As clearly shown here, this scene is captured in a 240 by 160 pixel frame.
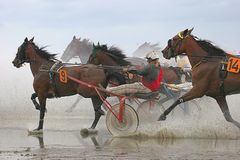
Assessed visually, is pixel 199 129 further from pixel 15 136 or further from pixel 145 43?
pixel 145 43

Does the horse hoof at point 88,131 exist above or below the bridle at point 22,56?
below

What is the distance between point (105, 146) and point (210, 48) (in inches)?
149

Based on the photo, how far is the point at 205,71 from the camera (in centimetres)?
1398

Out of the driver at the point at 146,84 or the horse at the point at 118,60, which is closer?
the driver at the point at 146,84

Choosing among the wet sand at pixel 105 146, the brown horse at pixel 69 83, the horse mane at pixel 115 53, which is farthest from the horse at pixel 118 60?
the wet sand at pixel 105 146

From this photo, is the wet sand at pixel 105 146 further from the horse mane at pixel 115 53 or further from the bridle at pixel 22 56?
the horse mane at pixel 115 53

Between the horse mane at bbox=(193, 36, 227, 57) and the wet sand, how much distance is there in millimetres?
1988

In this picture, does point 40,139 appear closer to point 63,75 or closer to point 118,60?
point 63,75

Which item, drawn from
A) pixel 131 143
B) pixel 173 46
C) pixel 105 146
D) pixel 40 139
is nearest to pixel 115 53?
pixel 173 46

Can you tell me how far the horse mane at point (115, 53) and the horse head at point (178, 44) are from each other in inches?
107

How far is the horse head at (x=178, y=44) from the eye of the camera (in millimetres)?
14586

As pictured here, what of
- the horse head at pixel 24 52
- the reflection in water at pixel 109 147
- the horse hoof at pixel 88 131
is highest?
the horse head at pixel 24 52

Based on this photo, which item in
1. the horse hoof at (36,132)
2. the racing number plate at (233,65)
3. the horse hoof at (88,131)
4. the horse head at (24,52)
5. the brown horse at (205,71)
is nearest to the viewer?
the racing number plate at (233,65)

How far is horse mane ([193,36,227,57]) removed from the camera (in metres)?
14.5
